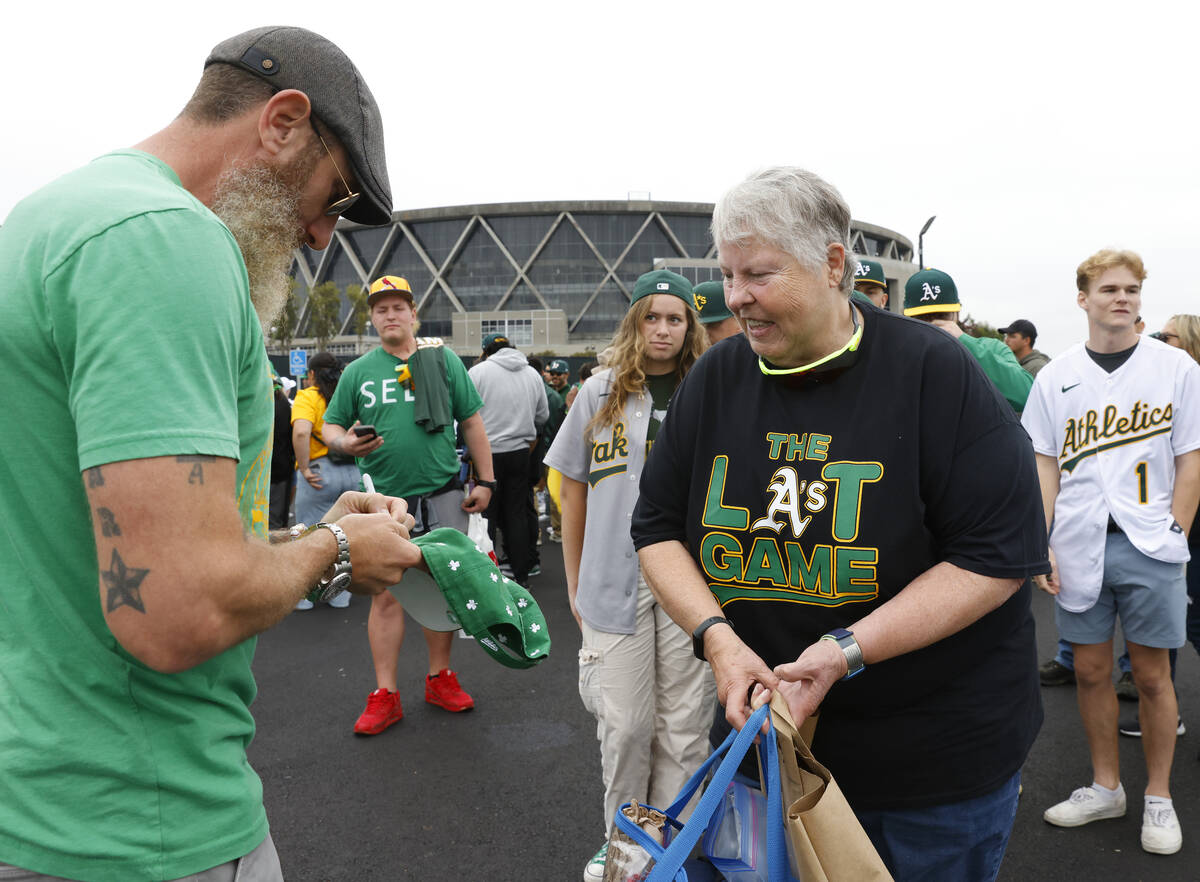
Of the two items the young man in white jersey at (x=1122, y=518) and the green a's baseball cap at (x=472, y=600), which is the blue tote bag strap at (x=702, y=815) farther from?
the young man in white jersey at (x=1122, y=518)

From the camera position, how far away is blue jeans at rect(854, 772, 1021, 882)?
1734 millimetres

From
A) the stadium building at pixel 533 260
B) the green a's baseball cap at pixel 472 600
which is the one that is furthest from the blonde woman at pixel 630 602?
the stadium building at pixel 533 260

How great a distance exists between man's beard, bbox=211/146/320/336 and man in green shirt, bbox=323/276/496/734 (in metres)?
3.18

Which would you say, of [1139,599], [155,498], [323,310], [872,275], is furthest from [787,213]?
[323,310]

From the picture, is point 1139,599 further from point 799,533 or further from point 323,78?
point 323,78

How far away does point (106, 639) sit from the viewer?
1.15m

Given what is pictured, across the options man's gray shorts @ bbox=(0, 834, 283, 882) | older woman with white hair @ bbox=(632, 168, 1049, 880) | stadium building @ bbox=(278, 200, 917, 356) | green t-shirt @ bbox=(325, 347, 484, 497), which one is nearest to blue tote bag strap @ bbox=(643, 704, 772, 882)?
older woman with white hair @ bbox=(632, 168, 1049, 880)

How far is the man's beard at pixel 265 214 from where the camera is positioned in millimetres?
1325

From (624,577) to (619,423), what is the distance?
576mm

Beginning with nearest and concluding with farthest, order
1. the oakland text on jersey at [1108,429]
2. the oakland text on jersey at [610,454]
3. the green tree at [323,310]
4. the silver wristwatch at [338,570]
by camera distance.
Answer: the silver wristwatch at [338,570], the oakland text on jersey at [610,454], the oakland text on jersey at [1108,429], the green tree at [323,310]

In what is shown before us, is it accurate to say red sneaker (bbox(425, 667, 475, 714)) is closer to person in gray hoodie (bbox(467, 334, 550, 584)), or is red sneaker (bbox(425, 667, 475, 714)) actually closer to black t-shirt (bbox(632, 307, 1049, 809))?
person in gray hoodie (bbox(467, 334, 550, 584))

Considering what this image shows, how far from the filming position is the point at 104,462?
0.98 m

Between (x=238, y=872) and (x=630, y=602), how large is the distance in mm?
1817

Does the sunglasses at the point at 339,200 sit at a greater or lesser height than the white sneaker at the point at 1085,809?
greater
